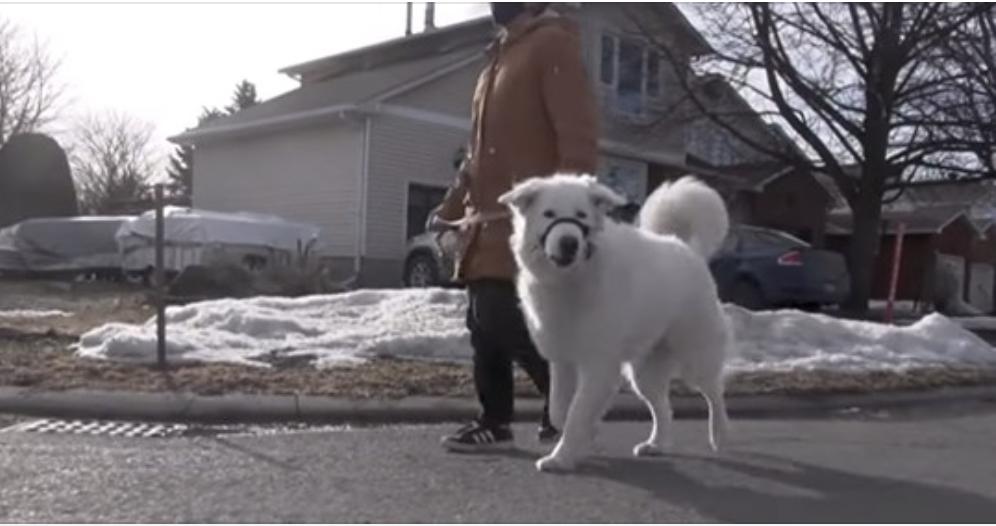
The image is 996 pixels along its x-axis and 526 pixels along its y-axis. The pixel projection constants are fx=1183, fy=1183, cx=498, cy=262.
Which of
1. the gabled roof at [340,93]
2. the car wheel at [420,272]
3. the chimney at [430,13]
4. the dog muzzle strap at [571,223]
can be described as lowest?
the car wheel at [420,272]

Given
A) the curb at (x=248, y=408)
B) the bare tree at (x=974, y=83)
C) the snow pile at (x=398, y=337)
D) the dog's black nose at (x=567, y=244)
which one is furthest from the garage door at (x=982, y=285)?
the dog's black nose at (x=567, y=244)

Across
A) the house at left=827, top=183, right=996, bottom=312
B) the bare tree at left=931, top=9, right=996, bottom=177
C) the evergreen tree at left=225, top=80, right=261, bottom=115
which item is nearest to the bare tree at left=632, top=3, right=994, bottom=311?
the bare tree at left=931, top=9, right=996, bottom=177

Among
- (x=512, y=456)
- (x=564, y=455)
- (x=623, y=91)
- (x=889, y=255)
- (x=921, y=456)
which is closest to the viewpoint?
(x=564, y=455)

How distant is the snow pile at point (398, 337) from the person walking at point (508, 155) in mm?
3030

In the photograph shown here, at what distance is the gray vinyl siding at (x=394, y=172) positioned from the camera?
2461cm

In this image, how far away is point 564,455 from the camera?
533cm

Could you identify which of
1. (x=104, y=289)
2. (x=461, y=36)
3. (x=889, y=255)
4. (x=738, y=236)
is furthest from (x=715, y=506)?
(x=889, y=255)

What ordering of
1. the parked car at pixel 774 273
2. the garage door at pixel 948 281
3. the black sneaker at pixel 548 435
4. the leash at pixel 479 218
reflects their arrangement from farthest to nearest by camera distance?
the garage door at pixel 948 281, the parked car at pixel 774 273, the black sneaker at pixel 548 435, the leash at pixel 479 218

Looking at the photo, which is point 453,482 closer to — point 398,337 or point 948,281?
point 398,337

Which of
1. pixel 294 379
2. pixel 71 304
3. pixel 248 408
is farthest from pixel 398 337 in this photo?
pixel 71 304

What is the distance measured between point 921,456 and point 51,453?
14.5ft

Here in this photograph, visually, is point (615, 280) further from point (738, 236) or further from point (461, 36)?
point (461, 36)

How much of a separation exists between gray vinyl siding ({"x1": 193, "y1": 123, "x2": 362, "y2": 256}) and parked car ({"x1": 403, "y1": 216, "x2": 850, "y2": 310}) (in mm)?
4900

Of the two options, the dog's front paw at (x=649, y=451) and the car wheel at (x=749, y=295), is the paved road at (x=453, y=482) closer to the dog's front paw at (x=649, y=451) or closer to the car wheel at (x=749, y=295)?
the dog's front paw at (x=649, y=451)
